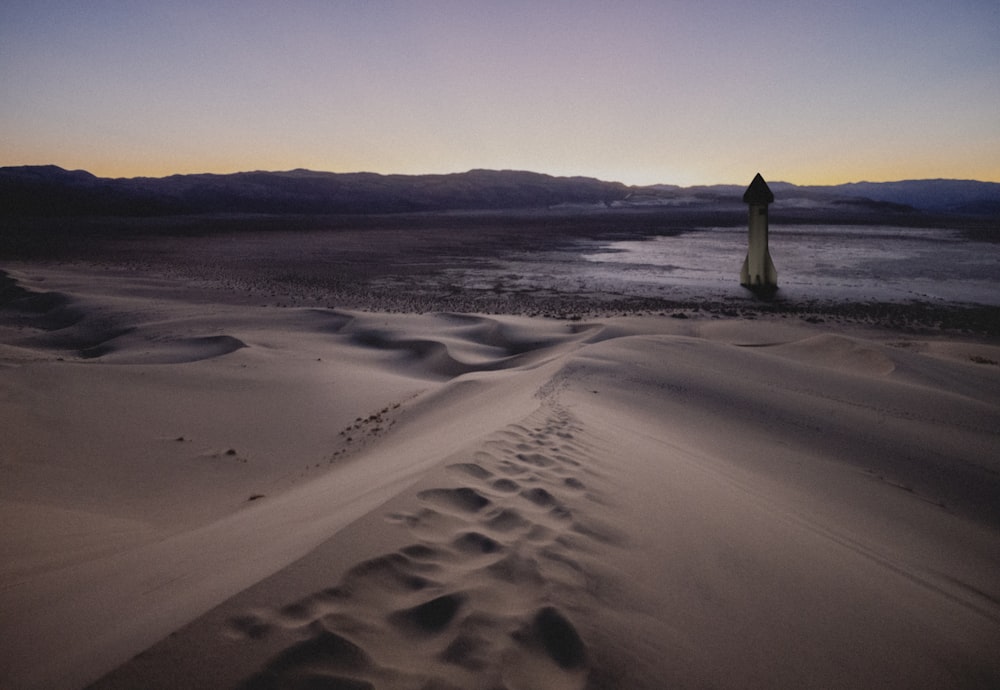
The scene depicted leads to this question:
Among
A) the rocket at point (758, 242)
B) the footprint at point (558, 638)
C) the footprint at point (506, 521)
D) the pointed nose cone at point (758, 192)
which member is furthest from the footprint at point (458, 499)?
the pointed nose cone at point (758, 192)

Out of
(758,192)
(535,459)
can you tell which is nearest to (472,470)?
(535,459)

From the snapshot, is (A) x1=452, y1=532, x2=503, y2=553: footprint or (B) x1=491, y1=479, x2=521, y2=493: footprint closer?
(A) x1=452, y1=532, x2=503, y2=553: footprint

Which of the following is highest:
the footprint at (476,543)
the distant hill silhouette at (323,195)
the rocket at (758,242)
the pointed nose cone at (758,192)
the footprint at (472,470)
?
the distant hill silhouette at (323,195)

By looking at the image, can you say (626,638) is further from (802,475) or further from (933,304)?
(933,304)

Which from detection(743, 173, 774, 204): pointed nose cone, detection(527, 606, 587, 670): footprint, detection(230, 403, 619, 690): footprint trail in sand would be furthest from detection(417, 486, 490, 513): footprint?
detection(743, 173, 774, 204): pointed nose cone

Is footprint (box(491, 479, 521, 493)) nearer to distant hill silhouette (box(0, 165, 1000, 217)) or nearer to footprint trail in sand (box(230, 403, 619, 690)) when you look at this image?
footprint trail in sand (box(230, 403, 619, 690))

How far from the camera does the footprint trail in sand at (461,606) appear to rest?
1.52 metres

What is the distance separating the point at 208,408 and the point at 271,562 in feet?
16.2

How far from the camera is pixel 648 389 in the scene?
5.86 meters

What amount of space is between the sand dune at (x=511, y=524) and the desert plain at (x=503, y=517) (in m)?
0.02

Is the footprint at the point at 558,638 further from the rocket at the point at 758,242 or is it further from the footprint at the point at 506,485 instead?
the rocket at the point at 758,242

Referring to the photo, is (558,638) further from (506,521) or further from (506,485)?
(506,485)

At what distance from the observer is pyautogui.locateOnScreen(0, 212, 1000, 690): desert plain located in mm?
1668

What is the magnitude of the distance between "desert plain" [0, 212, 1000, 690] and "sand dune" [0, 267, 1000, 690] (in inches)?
0.6
